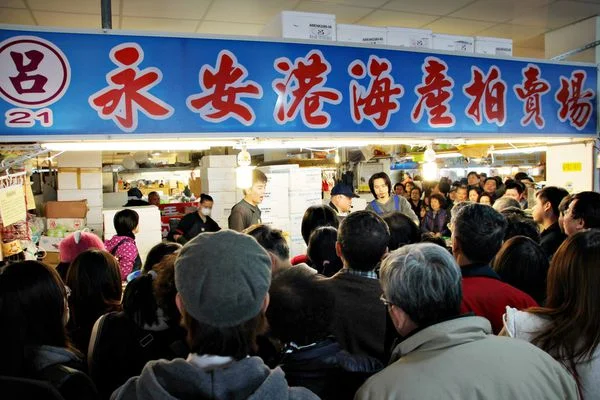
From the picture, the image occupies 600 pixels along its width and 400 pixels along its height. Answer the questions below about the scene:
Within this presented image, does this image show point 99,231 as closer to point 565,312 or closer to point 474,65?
point 474,65

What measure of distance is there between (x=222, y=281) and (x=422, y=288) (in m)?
0.72

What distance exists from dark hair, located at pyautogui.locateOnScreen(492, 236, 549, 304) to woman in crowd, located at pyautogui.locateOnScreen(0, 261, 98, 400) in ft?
7.29

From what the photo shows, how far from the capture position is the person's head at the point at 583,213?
322cm

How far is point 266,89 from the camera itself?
12.4 ft

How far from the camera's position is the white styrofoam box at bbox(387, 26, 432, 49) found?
4301 millimetres

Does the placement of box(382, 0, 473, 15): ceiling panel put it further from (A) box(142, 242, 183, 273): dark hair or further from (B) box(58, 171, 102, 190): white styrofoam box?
(B) box(58, 171, 102, 190): white styrofoam box

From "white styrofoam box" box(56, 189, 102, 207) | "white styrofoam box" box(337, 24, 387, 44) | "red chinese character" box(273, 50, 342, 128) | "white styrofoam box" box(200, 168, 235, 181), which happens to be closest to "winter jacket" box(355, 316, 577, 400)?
"red chinese character" box(273, 50, 342, 128)

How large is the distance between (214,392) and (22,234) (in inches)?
136

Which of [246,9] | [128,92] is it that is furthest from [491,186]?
[128,92]

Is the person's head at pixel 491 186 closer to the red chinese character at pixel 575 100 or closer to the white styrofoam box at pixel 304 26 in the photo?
Result: the red chinese character at pixel 575 100

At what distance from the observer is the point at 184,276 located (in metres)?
1.15

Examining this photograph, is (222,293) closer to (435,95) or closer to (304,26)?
(304,26)

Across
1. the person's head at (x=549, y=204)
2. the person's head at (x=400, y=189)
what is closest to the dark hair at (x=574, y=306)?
the person's head at (x=549, y=204)

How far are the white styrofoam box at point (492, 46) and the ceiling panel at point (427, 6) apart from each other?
0.43 m
